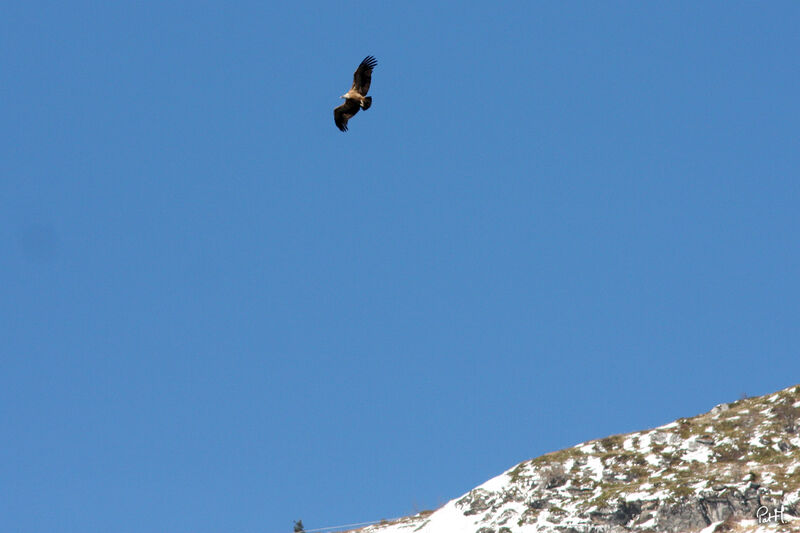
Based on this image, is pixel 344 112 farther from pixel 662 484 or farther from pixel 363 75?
pixel 662 484

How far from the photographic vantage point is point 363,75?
134 ft

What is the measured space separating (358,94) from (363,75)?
0.69 metres

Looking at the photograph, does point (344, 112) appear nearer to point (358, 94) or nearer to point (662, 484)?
point (358, 94)

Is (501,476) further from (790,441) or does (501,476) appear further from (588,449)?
(790,441)

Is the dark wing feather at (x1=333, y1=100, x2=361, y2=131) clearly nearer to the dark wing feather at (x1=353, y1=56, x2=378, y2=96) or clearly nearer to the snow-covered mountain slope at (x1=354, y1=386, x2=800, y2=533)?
the dark wing feather at (x1=353, y1=56, x2=378, y2=96)

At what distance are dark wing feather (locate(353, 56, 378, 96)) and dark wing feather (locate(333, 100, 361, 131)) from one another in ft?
1.64

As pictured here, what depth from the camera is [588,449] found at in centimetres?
6197

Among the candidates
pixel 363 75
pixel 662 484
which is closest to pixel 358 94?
pixel 363 75

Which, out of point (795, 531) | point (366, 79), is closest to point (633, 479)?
point (795, 531)

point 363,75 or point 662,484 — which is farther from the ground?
point 363,75

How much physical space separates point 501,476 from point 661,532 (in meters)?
11.1

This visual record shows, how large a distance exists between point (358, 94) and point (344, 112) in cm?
86

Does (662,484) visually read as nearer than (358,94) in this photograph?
No

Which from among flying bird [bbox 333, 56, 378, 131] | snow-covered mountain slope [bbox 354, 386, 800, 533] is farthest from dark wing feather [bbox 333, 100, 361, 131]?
snow-covered mountain slope [bbox 354, 386, 800, 533]
